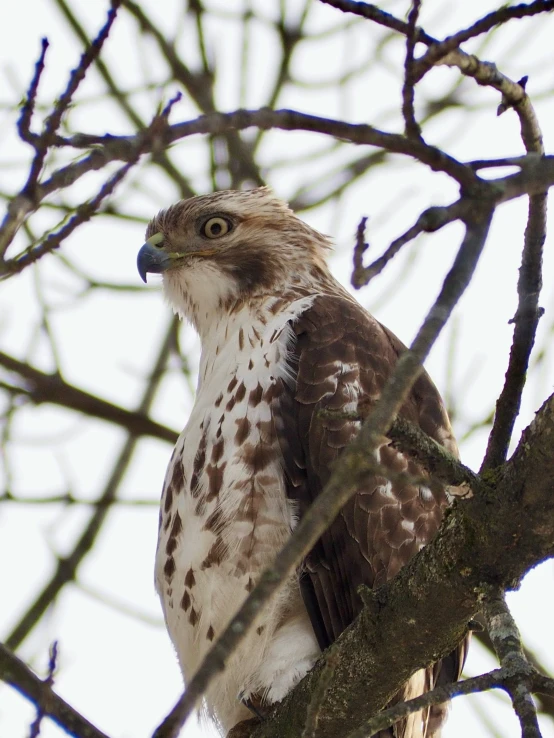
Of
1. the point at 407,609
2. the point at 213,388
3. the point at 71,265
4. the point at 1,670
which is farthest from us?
the point at 71,265

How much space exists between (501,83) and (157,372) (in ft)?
15.9

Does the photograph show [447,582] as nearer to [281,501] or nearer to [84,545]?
[281,501]

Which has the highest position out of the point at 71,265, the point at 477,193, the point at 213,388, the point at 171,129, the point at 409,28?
the point at 71,265

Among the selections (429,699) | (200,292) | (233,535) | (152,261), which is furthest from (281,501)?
(152,261)

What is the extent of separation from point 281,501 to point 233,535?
0.87 ft

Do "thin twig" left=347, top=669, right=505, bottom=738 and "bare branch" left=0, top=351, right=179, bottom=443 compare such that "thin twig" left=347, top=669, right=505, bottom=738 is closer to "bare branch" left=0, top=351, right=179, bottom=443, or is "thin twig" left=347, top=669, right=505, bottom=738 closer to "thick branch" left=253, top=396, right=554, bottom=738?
"thick branch" left=253, top=396, right=554, bottom=738

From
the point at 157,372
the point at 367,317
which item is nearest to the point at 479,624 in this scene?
the point at 367,317

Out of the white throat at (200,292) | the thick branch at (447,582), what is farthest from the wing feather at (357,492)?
the white throat at (200,292)

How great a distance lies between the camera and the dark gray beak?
6.50 meters

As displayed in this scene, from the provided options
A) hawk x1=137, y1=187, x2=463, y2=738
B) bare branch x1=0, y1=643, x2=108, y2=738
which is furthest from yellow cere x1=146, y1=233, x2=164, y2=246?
bare branch x1=0, y1=643, x2=108, y2=738

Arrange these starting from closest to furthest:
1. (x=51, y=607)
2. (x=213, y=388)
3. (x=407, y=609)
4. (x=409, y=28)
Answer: (x=409, y=28)
(x=407, y=609)
(x=213, y=388)
(x=51, y=607)

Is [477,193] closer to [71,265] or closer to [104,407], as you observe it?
[104,407]

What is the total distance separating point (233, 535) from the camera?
489cm

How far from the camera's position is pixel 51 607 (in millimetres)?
6824
